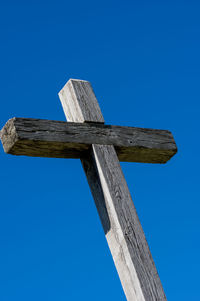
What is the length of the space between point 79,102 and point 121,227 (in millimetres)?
1010

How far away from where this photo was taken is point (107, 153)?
3.34 metres

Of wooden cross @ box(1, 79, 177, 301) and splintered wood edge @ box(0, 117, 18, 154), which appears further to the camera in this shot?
splintered wood edge @ box(0, 117, 18, 154)

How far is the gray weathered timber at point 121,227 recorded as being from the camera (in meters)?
2.92

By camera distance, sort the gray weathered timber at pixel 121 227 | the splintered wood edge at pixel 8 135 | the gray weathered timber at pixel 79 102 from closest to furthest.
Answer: the gray weathered timber at pixel 121 227
the splintered wood edge at pixel 8 135
the gray weathered timber at pixel 79 102

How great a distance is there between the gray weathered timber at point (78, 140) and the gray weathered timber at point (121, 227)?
10 centimetres

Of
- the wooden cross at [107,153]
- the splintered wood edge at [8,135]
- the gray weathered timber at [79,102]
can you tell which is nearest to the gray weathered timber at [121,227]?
the wooden cross at [107,153]

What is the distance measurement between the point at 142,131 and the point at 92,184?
631 millimetres

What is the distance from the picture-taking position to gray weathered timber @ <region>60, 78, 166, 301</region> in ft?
9.57

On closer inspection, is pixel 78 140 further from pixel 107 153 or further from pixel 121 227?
pixel 121 227

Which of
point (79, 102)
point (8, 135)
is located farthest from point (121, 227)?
point (79, 102)

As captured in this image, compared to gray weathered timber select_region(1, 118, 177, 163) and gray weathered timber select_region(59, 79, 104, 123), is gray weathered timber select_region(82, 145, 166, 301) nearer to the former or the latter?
gray weathered timber select_region(1, 118, 177, 163)

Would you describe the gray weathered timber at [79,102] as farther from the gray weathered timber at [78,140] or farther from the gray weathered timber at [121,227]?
the gray weathered timber at [121,227]

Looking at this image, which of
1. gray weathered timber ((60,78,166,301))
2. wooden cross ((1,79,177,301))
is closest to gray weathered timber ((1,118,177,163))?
wooden cross ((1,79,177,301))

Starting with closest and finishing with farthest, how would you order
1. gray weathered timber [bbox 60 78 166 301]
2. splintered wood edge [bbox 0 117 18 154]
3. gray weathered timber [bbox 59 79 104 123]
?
gray weathered timber [bbox 60 78 166 301] → splintered wood edge [bbox 0 117 18 154] → gray weathered timber [bbox 59 79 104 123]
